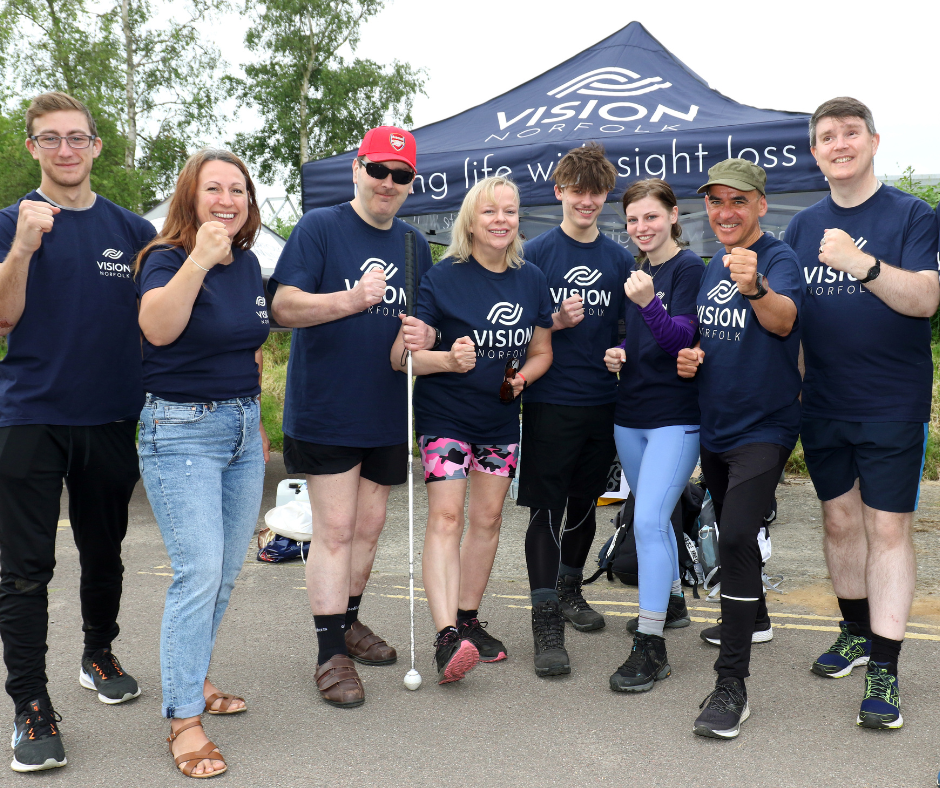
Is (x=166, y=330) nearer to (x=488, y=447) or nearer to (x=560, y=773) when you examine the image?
(x=488, y=447)

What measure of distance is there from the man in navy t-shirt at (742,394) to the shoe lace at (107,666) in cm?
250

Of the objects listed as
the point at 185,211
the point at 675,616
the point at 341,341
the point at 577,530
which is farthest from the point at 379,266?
the point at 675,616

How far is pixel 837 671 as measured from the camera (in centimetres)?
385

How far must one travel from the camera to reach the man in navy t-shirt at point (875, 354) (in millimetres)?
3373

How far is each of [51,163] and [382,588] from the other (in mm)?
3155

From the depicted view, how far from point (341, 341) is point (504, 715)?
68.8 inches

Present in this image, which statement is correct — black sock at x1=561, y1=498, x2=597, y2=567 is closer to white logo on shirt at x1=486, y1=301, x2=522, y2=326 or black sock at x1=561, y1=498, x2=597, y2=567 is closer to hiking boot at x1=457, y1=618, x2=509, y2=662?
hiking boot at x1=457, y1=618, x2=509, y2=662

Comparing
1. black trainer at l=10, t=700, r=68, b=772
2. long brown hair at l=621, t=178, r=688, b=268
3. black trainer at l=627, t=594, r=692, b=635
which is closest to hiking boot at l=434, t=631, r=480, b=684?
black trainer at l=627, t=594, r=692, b=635

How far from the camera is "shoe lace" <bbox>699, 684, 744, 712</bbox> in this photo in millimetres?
3312

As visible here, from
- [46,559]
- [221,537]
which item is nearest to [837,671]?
[221,537]

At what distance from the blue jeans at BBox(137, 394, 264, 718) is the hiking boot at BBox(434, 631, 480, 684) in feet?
3.38

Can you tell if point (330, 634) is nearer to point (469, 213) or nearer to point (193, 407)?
point (193, 407)

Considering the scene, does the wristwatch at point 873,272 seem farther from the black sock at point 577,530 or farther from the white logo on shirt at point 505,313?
the black sock at point 577,530

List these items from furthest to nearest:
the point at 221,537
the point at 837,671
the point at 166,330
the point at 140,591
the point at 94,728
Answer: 1. the point at 140,591
2. the point at 837,671
3. the point at 94,728
4. the point at 221,537
5. the point at 166,330
